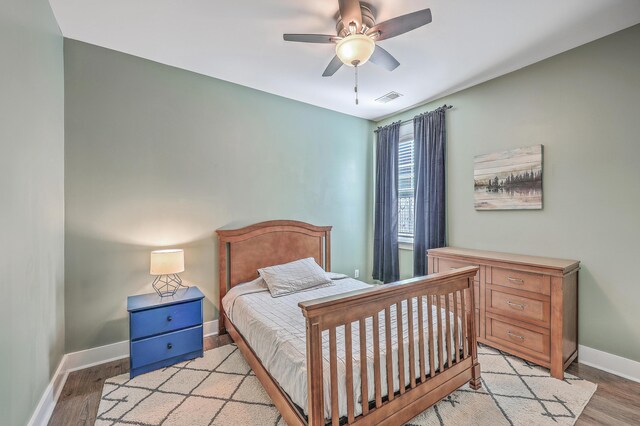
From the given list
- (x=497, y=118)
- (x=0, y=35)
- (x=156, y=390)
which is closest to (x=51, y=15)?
(x=0, y=35)

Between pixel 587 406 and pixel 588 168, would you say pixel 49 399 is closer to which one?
pixel 587 406

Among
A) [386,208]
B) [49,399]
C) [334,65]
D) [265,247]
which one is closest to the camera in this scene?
[49,399]

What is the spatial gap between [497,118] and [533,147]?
54 cm

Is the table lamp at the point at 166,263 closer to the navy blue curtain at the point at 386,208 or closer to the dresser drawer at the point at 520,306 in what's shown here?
the navy blue curtain at the point at 386,208

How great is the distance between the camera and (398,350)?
69.4 inches

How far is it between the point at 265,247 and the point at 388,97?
2.50 metres

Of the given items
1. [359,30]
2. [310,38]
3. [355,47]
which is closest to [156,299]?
[310,38]

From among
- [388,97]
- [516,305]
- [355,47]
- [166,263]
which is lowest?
[516,305]

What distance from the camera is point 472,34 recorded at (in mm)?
2408

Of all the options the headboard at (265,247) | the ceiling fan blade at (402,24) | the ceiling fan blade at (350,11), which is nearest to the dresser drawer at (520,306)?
the headboard at (265,247)

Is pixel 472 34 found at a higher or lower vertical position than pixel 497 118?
higher

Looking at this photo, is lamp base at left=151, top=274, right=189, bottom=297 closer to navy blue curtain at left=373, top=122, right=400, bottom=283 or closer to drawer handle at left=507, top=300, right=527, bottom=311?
navy blue curtain at left=373, top=122, right=400, bottom=283

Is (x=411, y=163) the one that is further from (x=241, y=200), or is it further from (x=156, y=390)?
(x=156, y=390)

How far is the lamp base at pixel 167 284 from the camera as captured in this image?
2.90m
